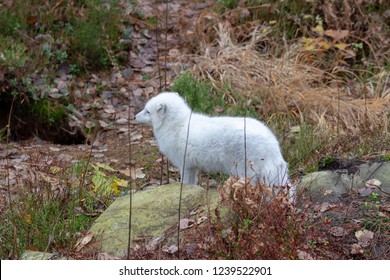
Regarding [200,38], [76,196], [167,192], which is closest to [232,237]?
[167,192]

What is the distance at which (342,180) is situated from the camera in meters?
6.16

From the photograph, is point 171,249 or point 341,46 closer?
point 171,249

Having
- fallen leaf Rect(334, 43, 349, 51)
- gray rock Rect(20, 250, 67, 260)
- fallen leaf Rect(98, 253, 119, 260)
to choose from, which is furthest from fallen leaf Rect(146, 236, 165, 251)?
fallen leaf Rect(334, 43, 349, 51)

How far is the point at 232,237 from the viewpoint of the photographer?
5.06m

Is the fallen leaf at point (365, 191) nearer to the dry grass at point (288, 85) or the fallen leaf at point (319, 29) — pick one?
the dry grass at point (288, 85)

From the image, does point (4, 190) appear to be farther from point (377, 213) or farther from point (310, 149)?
point (377, 213)

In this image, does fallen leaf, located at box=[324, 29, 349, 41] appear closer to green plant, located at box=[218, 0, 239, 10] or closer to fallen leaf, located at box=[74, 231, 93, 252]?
green plant, located at box=[218, 0, 239, 10]

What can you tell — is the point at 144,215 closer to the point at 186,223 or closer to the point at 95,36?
the point at 186,223

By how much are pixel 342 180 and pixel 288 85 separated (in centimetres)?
381

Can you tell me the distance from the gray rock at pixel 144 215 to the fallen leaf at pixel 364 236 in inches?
45.8

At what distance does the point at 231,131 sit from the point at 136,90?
4635mm

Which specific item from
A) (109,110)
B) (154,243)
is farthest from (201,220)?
(109,110)

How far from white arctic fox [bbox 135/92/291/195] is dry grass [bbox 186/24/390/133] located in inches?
108
